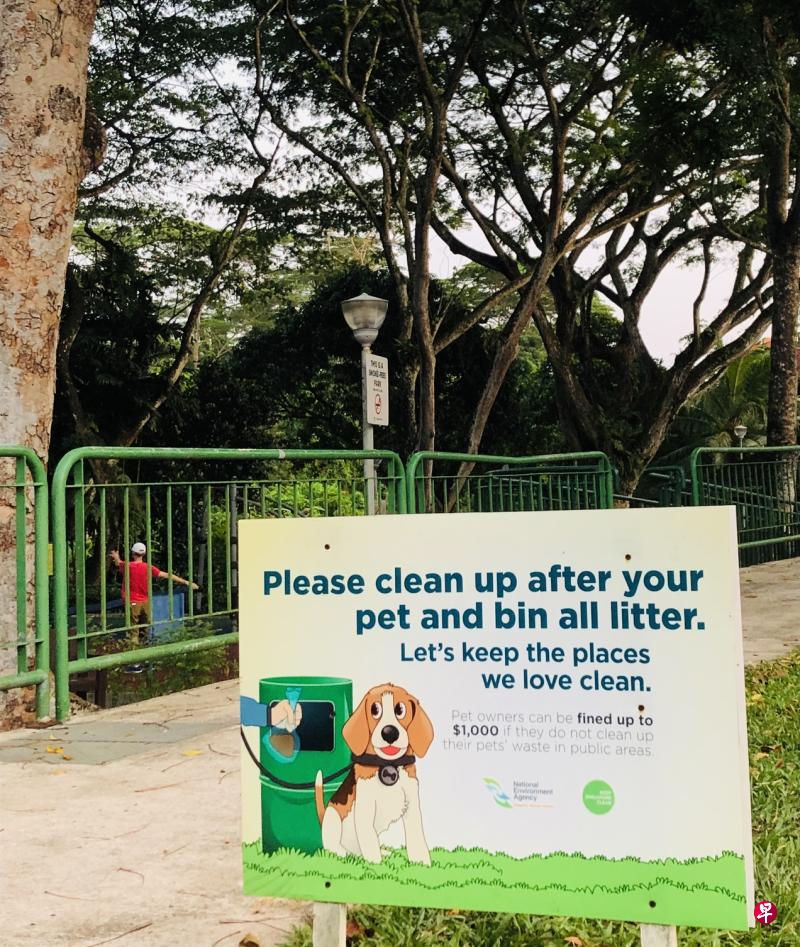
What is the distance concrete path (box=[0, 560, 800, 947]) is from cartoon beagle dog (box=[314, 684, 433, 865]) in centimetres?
75

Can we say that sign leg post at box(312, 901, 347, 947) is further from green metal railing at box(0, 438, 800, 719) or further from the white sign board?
the white sign board

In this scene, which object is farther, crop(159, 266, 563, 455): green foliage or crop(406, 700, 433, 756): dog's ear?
crop(159, 266, 563, 455): green foliage

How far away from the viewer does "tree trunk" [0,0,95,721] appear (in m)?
6.62

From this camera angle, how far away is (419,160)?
18984 millimetres

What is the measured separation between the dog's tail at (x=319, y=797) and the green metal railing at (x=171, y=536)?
3.36 meters

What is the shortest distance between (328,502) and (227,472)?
11.5 m

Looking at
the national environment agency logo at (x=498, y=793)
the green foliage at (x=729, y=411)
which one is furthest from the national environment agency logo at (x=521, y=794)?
the green foliage at (x=729, y=411)

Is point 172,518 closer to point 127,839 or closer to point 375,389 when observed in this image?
point 127,839

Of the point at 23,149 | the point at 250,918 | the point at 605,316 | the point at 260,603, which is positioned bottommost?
the point at 250,918

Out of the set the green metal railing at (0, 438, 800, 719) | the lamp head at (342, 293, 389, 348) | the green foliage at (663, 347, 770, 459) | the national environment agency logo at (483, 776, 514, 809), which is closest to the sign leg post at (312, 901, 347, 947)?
the national environment agency logo at (483, 776, 514, 809)

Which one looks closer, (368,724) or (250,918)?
(368,724)

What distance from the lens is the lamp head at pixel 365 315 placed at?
11.7 m

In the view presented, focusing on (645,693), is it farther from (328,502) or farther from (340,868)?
(328,502)

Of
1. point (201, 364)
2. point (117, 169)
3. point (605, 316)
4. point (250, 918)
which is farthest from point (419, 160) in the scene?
point (250, 918)
